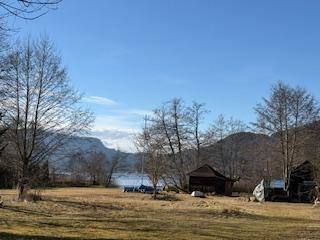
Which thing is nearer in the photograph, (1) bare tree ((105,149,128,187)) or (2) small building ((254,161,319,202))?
(2) small building ((254,161,319,202))

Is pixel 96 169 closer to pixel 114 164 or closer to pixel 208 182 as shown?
pixel 114 164

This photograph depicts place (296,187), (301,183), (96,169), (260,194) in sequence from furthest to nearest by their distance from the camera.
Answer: (96,169) < (296,187) < (301,183) < (260,194)

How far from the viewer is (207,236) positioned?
17.1m

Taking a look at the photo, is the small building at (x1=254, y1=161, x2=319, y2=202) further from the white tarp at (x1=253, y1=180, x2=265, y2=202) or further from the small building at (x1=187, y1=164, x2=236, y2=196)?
the small building at (x1=187, y1=164, x2=236, y2=196)

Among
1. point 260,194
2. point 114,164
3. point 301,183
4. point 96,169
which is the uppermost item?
point 114,164

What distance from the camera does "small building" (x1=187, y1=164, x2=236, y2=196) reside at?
74.6m

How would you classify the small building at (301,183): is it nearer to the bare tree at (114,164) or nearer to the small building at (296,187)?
the small building at (296,187)

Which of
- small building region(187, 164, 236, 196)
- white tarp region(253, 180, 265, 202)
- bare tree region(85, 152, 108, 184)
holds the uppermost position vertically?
bare tree region(85, 152, 108, 184)

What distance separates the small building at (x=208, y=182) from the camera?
7456cm

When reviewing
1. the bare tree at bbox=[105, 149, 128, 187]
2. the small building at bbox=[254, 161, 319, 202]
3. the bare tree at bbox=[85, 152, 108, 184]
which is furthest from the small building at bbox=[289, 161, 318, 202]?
the bare tree at bbox=[85, 152, 108, 184]

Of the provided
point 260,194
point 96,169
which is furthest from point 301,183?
point 96,169

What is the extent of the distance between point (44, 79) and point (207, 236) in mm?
26916

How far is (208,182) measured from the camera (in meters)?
75.6

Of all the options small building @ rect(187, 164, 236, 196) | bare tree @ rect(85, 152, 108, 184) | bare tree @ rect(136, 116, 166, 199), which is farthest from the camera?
bare tree @ rect(85, 152, 108, 184)
